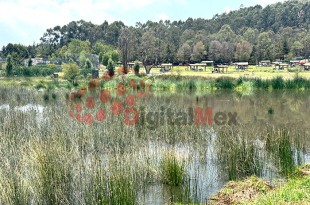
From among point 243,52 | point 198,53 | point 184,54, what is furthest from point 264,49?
point 184,54

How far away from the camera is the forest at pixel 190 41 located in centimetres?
5950

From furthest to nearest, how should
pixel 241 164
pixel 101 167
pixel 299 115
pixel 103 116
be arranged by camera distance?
pixel 299 115 < pixel 103 116 < pixel 241 164 < pixel 101 167

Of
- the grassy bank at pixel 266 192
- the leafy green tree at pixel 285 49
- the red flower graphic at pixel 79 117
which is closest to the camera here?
the grassy bank at pixel 266 192

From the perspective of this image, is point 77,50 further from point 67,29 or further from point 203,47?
point 67,29

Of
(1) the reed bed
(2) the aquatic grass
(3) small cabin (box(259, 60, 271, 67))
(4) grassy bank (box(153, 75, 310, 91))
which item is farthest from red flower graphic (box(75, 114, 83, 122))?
(3) small cabin (box(259, 60, 271, 67))

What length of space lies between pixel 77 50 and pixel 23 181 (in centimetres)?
5962

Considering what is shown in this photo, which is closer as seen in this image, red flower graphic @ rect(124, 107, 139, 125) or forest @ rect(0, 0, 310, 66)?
red flower graphic @ rect(124, 107, 139, 125)

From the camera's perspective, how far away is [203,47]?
60812 mm

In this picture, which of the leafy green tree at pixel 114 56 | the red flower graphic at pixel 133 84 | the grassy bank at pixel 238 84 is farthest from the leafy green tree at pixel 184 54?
the red flower graphic at pixel 133 84

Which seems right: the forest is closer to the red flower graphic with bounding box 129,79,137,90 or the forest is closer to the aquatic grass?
the red flower graphic with bounding box 129,79,137,90

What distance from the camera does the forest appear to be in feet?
195

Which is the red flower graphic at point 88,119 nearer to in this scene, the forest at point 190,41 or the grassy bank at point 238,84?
the grassy bank at point 238,84

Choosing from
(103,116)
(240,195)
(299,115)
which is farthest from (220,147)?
(299,115)

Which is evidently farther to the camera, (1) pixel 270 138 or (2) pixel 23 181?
(1) pixel 270 138
